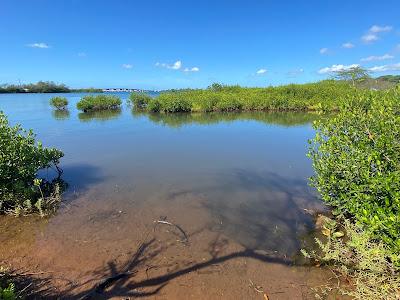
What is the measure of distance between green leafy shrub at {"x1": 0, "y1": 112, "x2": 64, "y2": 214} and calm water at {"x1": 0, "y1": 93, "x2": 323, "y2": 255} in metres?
0.69

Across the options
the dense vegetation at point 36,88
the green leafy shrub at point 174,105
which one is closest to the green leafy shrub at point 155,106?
the green leafy shrub at point 174,105

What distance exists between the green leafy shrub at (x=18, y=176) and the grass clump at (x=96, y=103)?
2624 centimetres

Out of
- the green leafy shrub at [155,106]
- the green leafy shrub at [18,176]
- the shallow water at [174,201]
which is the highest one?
the green leafy shrub at [155,106]

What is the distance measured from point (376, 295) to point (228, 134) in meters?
14.3

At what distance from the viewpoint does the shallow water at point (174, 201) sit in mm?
5836

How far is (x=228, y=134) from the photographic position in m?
18.0

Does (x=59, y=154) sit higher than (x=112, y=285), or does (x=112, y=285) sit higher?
(x=59, y=154)

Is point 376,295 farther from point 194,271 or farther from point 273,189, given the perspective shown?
point 273,189

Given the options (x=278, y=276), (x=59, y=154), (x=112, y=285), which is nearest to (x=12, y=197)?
(x=59, y=154)

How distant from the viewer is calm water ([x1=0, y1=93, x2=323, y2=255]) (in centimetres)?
647

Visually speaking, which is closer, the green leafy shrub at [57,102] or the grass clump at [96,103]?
the grass clump at [96,103]

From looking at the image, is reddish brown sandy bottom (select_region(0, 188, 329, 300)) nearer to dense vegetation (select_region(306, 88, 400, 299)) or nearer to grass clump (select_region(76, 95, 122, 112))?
dense vegetation (select_region(306, 88, 400, 299))

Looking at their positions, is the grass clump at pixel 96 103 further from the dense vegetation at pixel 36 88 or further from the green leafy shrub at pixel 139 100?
the dense vegetation at pixel 36 88

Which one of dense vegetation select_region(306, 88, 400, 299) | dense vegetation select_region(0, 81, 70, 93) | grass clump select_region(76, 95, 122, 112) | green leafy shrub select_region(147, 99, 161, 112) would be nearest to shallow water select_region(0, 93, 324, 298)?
dense vegetation select_region(306, 88, 400, 299)
